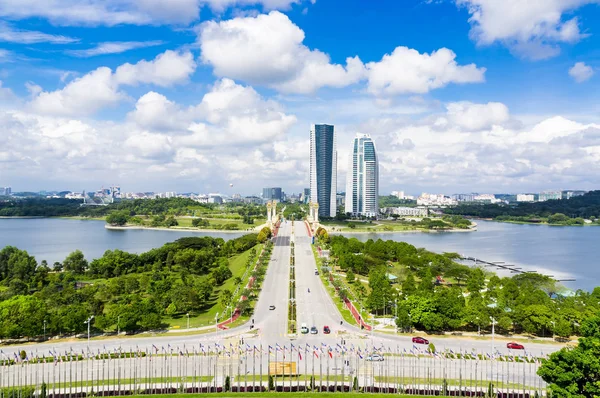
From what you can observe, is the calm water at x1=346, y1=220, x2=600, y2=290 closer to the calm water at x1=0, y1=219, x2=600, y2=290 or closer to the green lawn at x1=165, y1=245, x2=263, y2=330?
the calm water at x1=0, y1=219, x2=600, y2=290

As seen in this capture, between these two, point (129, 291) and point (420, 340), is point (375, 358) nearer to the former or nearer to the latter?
point (420, 340)

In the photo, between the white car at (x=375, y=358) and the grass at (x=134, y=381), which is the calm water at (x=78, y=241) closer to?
the grass at (x=134, y=381)

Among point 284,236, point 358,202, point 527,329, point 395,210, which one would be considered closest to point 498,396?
point 527,329

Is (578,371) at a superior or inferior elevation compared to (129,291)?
superior

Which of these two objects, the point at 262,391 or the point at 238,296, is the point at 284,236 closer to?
the point at 238,296

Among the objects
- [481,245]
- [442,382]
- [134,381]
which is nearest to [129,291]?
[134,381]

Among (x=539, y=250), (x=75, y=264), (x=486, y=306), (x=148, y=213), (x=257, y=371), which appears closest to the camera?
(x=257, y=371)
